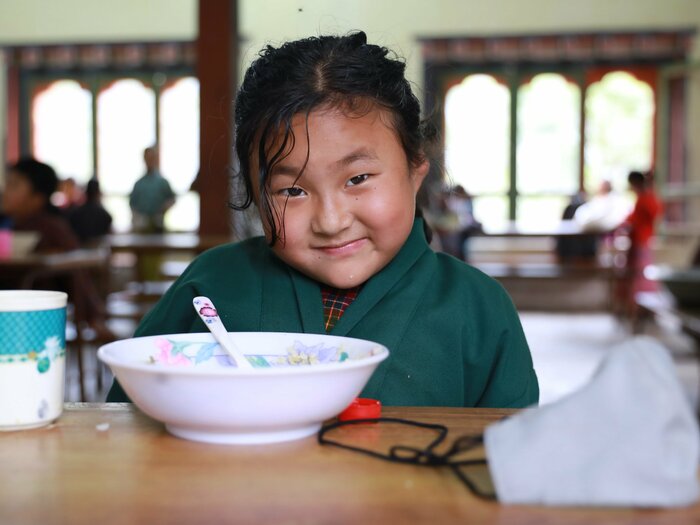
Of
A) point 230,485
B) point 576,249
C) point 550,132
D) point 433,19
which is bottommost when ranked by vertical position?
point 576,249

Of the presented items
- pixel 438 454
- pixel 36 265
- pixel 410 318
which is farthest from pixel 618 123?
pixel 438 454

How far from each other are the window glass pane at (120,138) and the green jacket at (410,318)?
7376 mm

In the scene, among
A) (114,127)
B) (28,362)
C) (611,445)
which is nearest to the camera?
(611,445)

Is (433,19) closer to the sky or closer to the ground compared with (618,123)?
closer to the sky

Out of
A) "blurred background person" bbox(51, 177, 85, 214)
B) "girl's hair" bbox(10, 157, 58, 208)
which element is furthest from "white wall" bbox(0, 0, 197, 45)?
"girl's hair" bbox(10, 157, 58, 208)

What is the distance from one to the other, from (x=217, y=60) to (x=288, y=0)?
475mm

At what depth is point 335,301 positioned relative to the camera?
1.14 meters

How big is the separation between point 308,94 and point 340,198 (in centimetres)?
13

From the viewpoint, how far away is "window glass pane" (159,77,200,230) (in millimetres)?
7891

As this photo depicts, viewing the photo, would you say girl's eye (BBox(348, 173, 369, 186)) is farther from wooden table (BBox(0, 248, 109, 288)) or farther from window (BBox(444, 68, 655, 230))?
window (BBox(444, 68, 655, 230))

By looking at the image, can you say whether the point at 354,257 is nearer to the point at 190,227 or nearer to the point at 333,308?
the point at 333,308

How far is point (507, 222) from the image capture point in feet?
Answer: 27.2

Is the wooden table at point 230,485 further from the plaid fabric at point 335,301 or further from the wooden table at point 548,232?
the wooden table at point 548,232

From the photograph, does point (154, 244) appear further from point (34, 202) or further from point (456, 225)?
point (456, 225)
